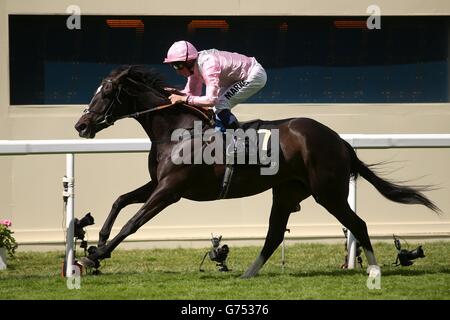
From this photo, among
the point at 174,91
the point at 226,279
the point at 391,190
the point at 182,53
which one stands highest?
the point at 182,53

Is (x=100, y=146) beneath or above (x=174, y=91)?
beneath

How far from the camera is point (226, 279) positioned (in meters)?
6.50

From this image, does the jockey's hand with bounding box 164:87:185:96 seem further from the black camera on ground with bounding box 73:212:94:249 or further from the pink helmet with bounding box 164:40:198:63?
the black camera on ground with bounding box 73:212:94:249

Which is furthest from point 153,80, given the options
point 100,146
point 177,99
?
point 100,146

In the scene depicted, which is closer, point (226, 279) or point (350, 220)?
point (226, 279)

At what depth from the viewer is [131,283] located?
6.28 m

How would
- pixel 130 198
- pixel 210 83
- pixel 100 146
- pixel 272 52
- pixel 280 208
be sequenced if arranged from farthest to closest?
pixel 272 52 < pixel 100 146 < pixel 280 208 < pixel 130 198 < pixel 210 83

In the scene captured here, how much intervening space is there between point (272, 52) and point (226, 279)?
4291mm

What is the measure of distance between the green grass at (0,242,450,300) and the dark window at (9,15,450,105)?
2082 millimetres

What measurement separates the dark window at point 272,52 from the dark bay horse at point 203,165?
325 cm

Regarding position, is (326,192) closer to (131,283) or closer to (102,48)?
(131,283)

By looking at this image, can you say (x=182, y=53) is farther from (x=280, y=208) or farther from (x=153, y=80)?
(x=280, y=208)

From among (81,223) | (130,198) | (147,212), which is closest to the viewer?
(147,212)
